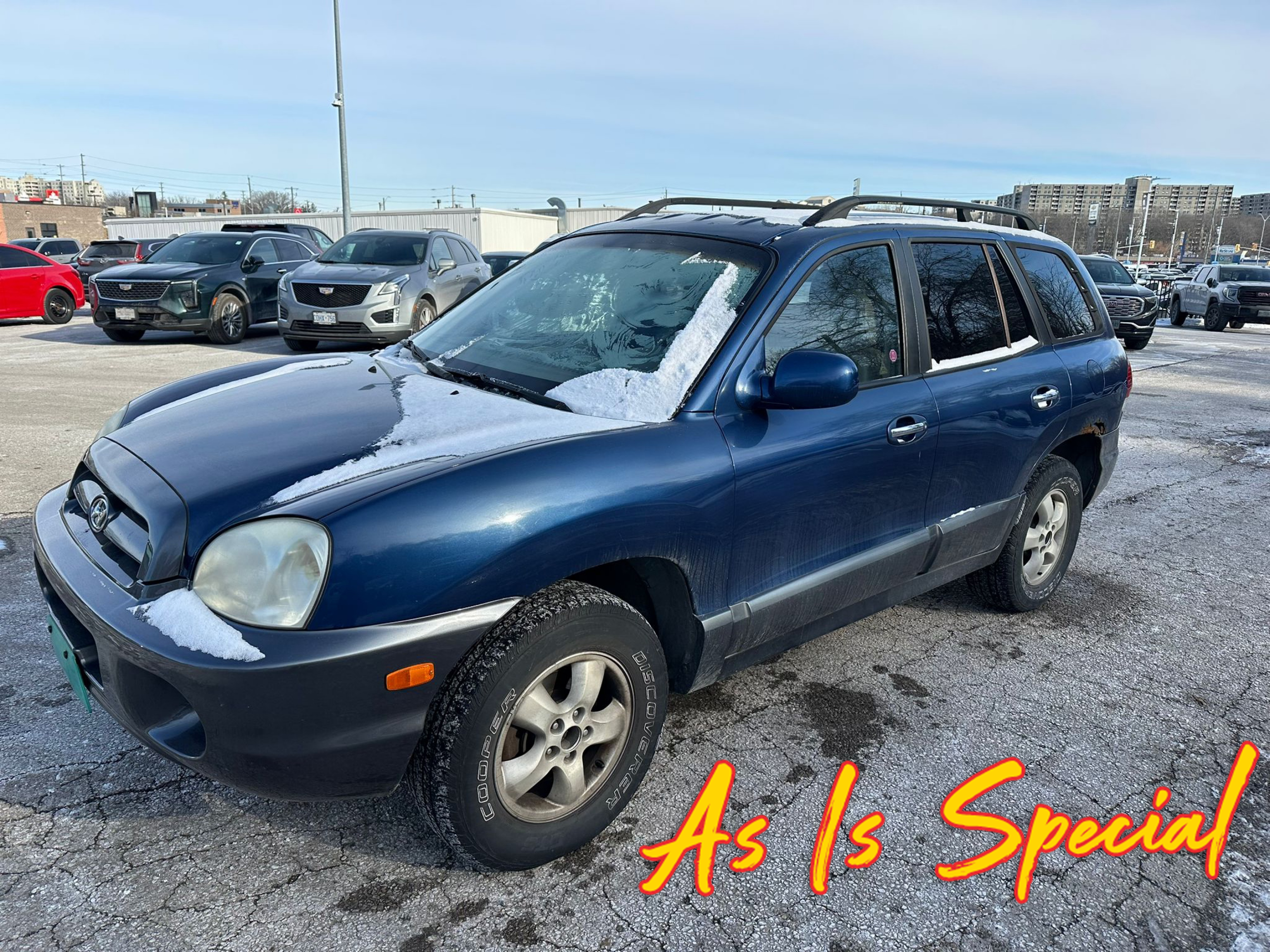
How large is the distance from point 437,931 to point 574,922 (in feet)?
1.06

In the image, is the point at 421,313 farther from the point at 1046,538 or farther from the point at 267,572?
the point at 267,572

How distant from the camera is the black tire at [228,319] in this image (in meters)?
13.1

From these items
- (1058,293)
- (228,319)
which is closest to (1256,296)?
(1058,293)

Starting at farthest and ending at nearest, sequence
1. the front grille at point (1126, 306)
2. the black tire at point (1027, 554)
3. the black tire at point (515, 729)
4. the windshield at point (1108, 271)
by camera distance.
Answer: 1. the windshield at point (1108, 271)
2. the front grille at point (1126, 306)
3. the black tire at point (1027, 554)
4. the black tire at point (515, 729)

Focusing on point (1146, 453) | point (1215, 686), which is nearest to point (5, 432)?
point (1215, 686)

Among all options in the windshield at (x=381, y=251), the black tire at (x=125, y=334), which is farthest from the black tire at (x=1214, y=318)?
the black tire at (x=125, y=334)

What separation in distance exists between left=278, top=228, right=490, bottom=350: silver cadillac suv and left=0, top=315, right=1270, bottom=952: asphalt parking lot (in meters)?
7.31

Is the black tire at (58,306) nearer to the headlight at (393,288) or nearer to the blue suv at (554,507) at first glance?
the headlight at (393,288)

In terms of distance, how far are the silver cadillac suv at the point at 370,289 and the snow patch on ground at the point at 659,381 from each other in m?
8.48

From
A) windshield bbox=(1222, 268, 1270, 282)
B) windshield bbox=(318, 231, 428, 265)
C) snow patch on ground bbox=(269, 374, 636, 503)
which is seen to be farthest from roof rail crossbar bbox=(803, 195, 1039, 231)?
windshield bbox=(1222, 268, 1270, 282)

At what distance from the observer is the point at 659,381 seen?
2.64 meters

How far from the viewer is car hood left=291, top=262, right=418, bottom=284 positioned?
1154 cm

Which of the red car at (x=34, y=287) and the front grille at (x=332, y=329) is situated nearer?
the front grille at (x=332, y=329)

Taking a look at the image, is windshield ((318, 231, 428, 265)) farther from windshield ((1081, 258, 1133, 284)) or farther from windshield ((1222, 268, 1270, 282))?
windshield ((1222, 268, 1270, 282))
